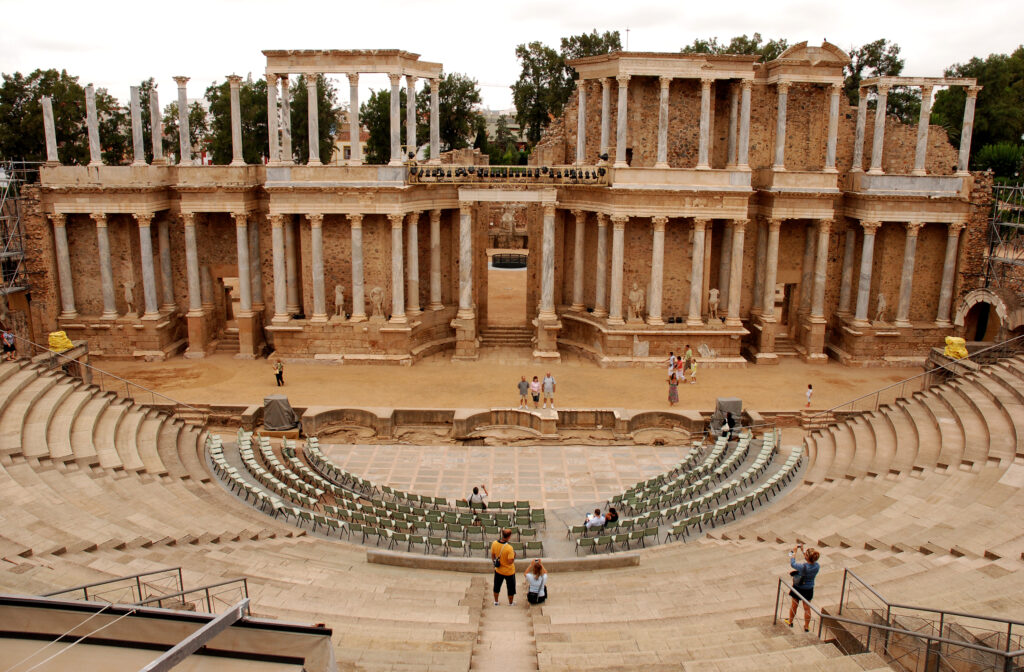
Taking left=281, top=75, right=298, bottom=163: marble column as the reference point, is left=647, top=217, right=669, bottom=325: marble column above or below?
below

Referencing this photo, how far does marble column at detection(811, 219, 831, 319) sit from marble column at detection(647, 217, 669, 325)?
21.9 feet

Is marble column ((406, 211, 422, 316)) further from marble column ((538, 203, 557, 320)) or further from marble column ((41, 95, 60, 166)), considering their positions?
marble column ((41, 95, 60, 166))

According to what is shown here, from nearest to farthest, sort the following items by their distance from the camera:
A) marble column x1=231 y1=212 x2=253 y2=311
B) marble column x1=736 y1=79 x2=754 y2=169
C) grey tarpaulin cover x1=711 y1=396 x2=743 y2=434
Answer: grey tarpaulin cover x1=711 y1=396 x2=743 y2=434 → marble column x1=736 y1=79 x2=754 y2=169 → marble column x1=231 y1=212 x2=253 y2=311

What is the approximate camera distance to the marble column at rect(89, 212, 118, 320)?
3538 centimetres

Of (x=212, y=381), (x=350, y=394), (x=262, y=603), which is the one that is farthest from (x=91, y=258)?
(x=262, y=603)

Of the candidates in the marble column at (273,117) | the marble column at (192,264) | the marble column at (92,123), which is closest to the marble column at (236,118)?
the marble column at (273,117)

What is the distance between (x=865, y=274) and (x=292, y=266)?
25.1 metres

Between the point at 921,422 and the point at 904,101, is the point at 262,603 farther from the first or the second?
the point at 904,101

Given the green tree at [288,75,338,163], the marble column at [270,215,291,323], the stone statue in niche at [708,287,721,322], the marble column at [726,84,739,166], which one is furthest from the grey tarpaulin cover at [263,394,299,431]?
the green tree at [288,75,338,163]

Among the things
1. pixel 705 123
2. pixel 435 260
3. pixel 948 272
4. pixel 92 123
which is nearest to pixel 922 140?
pixel 948 272

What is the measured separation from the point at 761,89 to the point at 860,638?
30.1 m

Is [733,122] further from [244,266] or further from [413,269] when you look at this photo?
[244,266]

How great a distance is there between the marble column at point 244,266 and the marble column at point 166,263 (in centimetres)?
323

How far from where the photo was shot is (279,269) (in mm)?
35844
